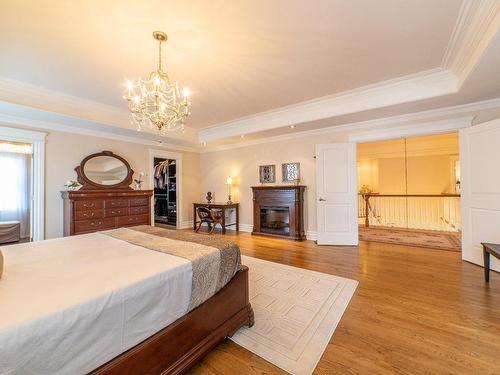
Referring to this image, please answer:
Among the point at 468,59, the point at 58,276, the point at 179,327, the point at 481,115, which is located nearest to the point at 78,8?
the point at 58,276

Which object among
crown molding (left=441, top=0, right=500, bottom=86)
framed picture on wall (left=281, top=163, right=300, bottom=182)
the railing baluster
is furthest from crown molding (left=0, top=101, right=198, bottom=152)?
the railing baluster

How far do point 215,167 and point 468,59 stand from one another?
5472 mm

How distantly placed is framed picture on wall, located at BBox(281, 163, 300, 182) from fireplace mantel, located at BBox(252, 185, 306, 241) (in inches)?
12.4

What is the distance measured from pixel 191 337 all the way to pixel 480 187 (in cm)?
425

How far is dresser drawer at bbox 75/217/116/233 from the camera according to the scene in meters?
4.02

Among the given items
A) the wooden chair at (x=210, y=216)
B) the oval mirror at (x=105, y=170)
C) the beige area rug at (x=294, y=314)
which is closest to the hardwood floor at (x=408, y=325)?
the beige area rug at (x=294, y=314)

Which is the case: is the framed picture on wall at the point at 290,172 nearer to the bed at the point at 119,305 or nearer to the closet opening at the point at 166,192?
the closet opening at the point at 166,192

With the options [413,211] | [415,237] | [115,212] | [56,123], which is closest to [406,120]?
[415,237]

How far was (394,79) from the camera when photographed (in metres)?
3.27

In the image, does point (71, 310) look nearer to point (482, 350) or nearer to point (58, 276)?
point (58, 276)

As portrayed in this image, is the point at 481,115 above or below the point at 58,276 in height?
above

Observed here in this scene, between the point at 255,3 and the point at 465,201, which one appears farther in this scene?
the point at 465,201

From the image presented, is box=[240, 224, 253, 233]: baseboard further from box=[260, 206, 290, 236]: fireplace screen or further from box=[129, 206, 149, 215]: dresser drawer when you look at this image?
box=[129, 206, 149, 215]: dresser drawer

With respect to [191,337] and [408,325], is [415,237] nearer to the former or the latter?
[408,325]
